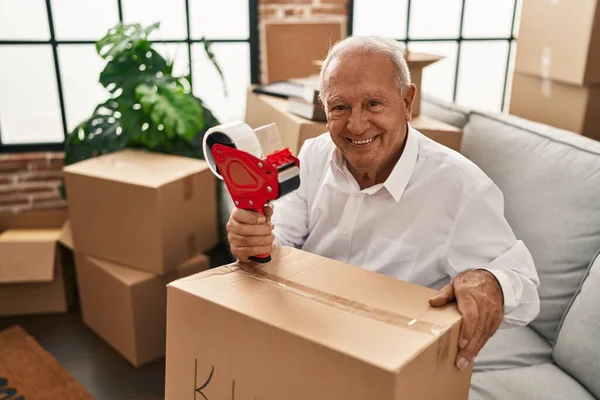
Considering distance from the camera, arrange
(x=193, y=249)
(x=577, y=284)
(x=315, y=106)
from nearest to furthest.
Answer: (x=577, y=284) < (x=315, y=106) < (x=193, y=249)

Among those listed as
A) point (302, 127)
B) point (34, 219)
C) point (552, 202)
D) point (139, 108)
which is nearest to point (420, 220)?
point (552, 202)

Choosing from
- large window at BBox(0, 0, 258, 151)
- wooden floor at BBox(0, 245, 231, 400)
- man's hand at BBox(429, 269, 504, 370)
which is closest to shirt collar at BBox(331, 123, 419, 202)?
man's hand at BBox(429, 269, 504, 370)

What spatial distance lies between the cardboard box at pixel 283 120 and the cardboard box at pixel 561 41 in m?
0.81

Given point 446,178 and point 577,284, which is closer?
point 446,178

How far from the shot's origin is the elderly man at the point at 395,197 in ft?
3.59

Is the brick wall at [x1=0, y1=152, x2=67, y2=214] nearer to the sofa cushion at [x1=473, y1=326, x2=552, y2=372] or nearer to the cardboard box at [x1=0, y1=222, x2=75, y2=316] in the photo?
the cardboard box at [x1=0, y1=222, x2=75, y2=316]

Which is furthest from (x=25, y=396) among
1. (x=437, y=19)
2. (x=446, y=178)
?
(x=437, y=19)

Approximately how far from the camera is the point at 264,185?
0.85 meters

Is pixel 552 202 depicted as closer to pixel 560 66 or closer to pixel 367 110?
pixel 560 66

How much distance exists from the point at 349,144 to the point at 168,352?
1.87ft

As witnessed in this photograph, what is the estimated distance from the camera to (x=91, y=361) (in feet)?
7.11

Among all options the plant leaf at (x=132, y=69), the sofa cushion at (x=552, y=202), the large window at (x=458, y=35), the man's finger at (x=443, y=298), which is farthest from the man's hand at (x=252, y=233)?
the large window at (x=458, y=35)

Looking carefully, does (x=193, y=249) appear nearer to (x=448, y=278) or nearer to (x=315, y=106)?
(x=315, y=106)

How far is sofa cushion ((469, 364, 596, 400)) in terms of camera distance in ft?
4.33
